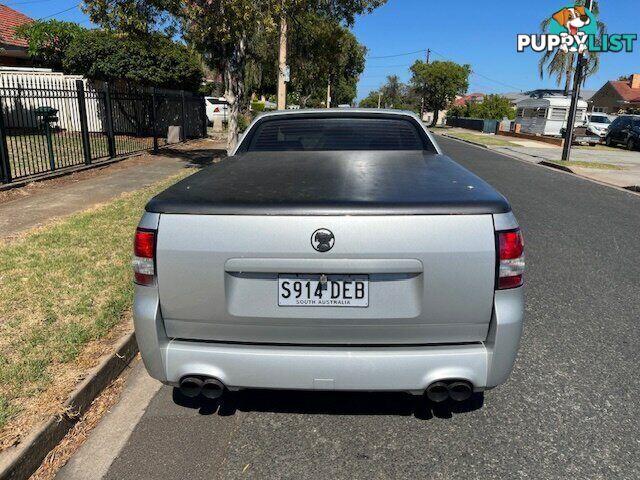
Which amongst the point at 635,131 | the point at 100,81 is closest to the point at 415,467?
the point at 100,81

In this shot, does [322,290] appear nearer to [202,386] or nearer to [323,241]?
[323,241]

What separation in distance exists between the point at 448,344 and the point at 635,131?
2897 centimetres

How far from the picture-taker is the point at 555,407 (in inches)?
122

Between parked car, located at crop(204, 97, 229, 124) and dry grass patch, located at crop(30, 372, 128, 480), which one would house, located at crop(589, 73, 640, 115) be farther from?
dry grass patch, located at crop(30, 372, 128, 480)

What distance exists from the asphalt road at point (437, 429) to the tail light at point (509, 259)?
3.14 feet

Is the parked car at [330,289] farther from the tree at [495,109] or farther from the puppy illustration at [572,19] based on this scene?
the tree at [495,109]

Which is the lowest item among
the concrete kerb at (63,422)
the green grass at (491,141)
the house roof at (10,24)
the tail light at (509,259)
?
the green grass at (491,141)

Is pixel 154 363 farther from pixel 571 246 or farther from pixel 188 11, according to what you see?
pixel 188 11

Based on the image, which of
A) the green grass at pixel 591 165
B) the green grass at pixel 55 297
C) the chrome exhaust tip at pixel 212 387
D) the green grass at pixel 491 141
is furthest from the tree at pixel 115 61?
the chrome exhaust tip at pixel 212 387

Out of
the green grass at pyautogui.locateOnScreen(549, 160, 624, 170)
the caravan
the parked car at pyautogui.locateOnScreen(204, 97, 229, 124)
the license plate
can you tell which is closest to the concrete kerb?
the license plate

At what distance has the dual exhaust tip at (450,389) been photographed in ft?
7.98

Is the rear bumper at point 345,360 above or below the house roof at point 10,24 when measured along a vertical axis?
below

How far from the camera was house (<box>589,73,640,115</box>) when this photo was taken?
64.9 m

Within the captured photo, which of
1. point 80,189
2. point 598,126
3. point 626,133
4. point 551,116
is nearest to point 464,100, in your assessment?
point 551,116
